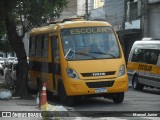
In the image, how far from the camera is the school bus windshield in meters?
16.7

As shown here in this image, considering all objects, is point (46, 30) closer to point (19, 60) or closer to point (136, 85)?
point (19, 60)

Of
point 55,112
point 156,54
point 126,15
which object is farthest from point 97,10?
point 55,112

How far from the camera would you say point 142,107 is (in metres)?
16.0

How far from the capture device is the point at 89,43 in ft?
55.5

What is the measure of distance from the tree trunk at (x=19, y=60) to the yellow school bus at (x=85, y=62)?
5.05 ft

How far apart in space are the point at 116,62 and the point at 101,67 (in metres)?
0.59

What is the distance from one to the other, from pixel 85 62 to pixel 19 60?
4121 millimetres

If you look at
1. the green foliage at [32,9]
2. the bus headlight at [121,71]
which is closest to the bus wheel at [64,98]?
the bus headlight at [121,71]

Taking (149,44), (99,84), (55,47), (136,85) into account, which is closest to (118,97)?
(99,84)

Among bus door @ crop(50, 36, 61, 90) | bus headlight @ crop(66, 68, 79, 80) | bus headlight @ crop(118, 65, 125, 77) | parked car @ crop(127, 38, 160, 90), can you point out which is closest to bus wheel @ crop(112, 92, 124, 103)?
bus headlight @ crop(118, 65, 125, 77)

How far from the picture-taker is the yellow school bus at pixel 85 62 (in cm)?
1617

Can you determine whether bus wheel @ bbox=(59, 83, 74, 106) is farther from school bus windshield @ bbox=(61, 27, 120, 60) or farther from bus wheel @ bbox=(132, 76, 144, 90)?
bus wheel @ bbox=(132, 76, 144, 90)

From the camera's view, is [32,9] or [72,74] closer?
[72,74]

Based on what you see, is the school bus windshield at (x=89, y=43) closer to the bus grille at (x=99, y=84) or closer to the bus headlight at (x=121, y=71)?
the bus headlight at (x=121, y=71)
